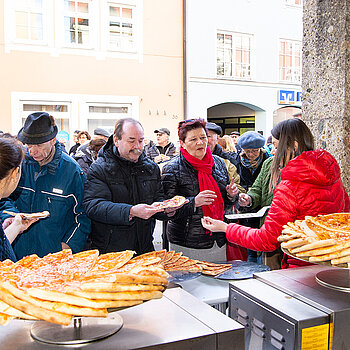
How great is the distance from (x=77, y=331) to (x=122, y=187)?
169 cm

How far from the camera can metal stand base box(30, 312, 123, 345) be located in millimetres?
1104

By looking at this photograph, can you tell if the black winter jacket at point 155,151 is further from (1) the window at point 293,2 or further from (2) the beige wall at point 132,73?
(1) the window at point 293,2

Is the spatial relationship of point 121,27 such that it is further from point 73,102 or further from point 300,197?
point 300,197

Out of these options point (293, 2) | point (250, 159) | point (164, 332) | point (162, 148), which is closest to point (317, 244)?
point (164, 332)

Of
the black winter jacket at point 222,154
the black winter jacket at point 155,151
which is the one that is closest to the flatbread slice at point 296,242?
the black winter jacket at point 222,154

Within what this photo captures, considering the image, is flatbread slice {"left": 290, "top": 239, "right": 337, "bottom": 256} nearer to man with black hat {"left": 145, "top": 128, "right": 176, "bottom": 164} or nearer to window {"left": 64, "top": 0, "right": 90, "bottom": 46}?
man with black hat {"left": 145, "top": 128, "right": 176, "bottom": 164}

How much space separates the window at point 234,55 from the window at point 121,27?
296 cm

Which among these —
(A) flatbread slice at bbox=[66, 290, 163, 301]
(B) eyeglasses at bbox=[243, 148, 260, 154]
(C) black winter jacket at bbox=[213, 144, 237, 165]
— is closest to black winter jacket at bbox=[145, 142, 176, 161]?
(C) black winter jacket at bbox=[213, 144, 237, 165]

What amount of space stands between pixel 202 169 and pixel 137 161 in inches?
21.5

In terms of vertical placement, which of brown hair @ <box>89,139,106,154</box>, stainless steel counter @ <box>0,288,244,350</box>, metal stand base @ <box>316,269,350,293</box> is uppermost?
brown hair @ <box>89,139,106,154</box>

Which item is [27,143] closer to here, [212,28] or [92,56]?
[92,56]

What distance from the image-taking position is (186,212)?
3.01 m

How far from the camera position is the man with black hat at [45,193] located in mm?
2654

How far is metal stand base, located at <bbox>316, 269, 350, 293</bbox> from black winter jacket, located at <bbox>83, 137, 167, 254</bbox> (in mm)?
1313
